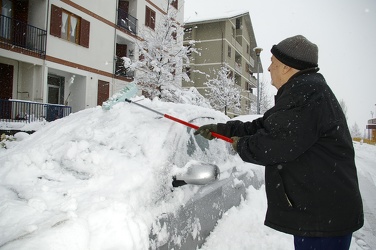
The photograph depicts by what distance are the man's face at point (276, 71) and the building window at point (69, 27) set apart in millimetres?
13983

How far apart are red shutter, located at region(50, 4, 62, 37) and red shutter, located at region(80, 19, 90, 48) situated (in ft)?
4.33

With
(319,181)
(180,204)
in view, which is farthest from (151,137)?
(319,181)

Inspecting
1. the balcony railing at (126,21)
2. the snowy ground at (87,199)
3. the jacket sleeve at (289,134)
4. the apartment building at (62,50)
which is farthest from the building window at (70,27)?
the jacket sleeve at (289,134)

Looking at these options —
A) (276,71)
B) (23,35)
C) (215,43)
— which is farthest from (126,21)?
(276,71)

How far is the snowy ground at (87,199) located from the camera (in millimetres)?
1407

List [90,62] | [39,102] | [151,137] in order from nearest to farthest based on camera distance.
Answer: [151,137], [39,102], [90,62]

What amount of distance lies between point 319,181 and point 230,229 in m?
1.30

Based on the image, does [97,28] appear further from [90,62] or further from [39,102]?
[39,102]

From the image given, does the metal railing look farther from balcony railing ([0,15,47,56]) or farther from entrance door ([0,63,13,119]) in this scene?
balcony railing ([0,15,47,56])

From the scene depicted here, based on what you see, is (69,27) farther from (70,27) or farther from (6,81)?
(6,81)

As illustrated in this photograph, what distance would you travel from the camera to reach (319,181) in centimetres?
155

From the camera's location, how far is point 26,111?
39.8ft

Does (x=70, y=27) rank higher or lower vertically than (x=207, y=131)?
higher

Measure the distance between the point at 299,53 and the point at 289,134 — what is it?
562 millimetres
